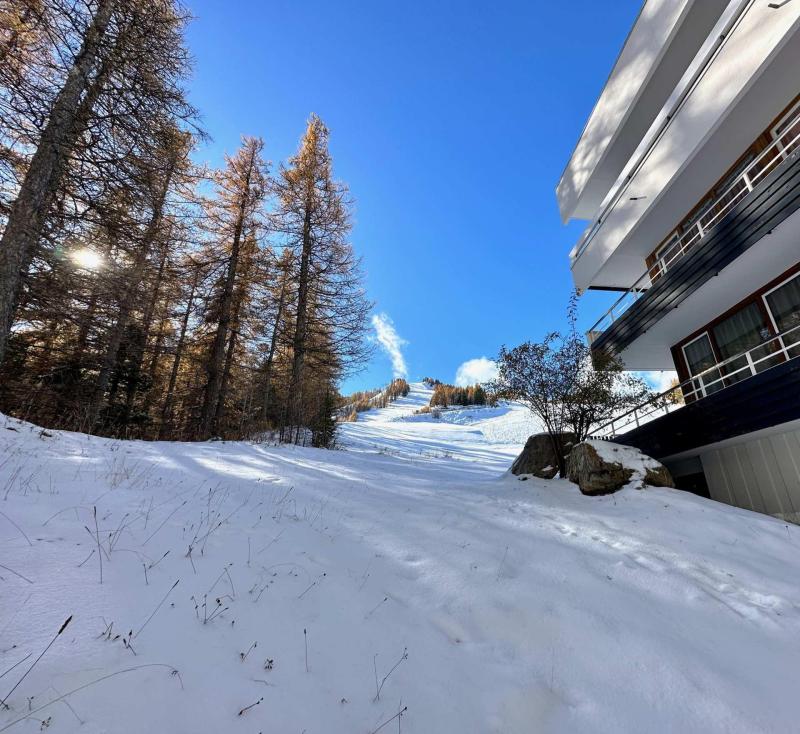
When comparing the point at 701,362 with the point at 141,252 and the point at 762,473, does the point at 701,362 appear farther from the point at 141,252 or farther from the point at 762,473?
the point at 141,252

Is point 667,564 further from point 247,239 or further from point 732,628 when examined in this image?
point 247,239

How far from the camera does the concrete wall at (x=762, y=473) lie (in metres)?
7.62

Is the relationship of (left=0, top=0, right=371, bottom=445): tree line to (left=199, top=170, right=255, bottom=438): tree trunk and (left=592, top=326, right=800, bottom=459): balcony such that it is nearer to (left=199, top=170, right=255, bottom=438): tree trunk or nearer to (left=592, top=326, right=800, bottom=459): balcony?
(left=199, top=170, right=255, bottom=438): tree trunk

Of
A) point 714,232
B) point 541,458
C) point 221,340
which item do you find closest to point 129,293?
point 221,340

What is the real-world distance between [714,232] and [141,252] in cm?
1424

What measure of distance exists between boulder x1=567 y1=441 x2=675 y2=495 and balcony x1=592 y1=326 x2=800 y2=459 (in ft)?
5.21

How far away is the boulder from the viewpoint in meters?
7.49

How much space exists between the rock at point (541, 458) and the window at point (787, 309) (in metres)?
5.05

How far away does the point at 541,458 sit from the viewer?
1017 centimetres

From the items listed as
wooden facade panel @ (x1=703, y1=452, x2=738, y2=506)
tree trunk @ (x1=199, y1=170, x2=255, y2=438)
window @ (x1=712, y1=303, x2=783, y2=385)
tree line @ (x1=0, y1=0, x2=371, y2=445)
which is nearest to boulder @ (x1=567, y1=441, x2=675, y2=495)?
wooden facade panel @ (x1=703, y1=452, x2=738, y2=506)

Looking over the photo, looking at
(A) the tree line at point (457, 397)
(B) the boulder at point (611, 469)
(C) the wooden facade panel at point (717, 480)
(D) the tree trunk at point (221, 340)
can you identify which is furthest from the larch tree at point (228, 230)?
(A) the tree line at point (457, 397)

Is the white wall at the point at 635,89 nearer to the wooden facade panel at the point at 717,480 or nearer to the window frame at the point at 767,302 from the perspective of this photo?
the window frame at the point at 767,302

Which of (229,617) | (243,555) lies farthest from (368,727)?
(243,555)

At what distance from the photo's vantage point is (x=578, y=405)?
9758 mm
